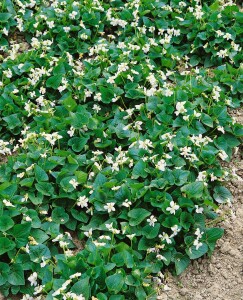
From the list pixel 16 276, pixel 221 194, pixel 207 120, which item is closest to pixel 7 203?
pixel 16 276

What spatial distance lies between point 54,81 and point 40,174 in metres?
1.23

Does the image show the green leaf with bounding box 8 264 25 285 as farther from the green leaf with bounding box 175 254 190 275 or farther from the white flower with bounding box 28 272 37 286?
the green leaf with bounding box 175 254 190 275

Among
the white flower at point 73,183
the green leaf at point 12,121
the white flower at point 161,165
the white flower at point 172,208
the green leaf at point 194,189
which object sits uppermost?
the white flower at point 161,165

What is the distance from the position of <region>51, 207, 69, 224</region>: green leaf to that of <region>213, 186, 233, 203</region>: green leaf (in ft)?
4.11

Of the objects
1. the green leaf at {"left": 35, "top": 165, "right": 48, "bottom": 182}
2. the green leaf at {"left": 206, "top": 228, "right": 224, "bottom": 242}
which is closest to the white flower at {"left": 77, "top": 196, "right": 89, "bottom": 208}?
the green leaf at {"left": 35, "top": 165, "right": 48, "bottom": 182}

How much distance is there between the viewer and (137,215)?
14.5 ft

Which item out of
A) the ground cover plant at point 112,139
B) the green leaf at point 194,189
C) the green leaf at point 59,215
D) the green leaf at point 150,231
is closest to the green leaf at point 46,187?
the ground cover plant at point 112,139

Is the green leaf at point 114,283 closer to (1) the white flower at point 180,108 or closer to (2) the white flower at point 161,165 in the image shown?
(2) the white flower at point 161,165

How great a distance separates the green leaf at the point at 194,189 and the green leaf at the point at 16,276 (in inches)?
55.1

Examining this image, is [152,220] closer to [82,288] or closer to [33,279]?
[82,288]

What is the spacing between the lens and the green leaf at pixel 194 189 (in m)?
4.48

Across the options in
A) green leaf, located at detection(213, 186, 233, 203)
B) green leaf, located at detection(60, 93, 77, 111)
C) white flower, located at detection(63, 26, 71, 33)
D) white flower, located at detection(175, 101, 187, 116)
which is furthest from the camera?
white flower, located at detection(63, 26, 71, 33)

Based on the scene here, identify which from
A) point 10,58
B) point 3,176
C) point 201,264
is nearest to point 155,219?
point 201,264

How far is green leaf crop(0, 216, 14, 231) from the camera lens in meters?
4.27
